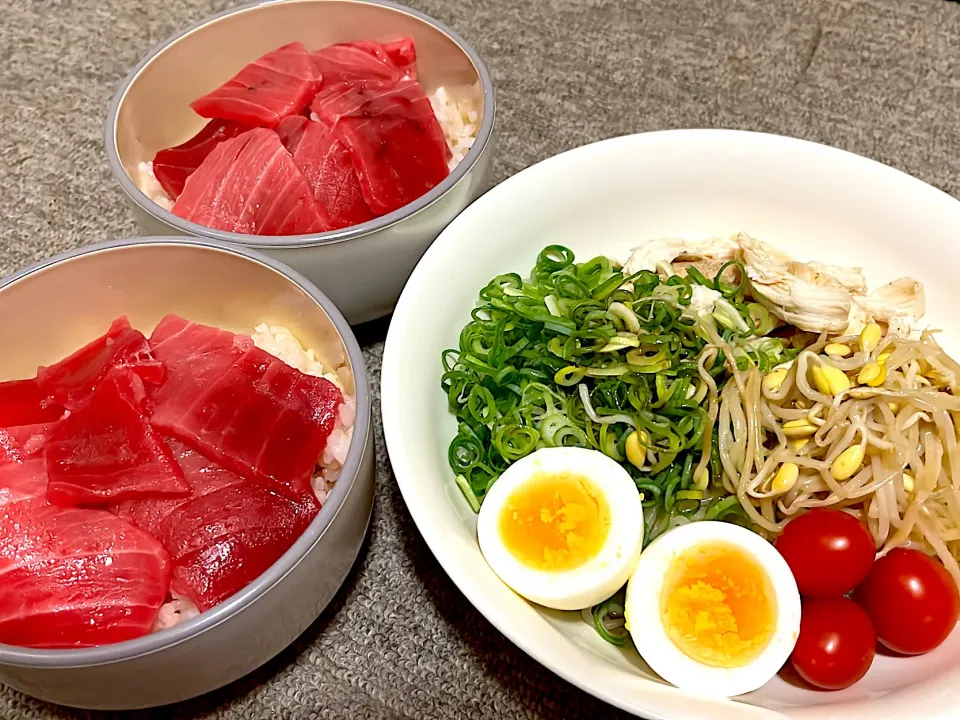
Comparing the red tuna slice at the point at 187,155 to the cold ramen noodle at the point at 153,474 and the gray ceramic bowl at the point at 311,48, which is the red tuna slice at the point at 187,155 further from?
the cold ramen noodle at the point at 153,474

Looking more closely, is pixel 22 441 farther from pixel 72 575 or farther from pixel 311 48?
pixel 311 48

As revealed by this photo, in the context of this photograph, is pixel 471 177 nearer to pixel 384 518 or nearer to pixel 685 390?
pixel 685 390

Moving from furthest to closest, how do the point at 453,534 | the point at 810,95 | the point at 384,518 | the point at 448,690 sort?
the point at 810,95, the point at 384,518, the point at 448,690, the point at 453,534

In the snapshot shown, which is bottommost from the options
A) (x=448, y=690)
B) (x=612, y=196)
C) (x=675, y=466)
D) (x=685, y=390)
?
(x=448, y=690)

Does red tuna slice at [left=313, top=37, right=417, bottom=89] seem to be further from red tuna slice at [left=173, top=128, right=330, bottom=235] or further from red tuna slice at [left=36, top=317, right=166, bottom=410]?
red tuna slice at [left=36, top=317, right=166, bottom=410]

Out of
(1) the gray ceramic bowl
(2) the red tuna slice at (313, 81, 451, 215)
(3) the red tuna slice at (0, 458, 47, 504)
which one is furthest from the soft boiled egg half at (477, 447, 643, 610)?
(3) the red tuna slice at (0, 458, 47, 504)

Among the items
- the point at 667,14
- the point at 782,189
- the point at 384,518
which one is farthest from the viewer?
the point at 667,14

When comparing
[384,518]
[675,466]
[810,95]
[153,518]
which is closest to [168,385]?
[153,518]
